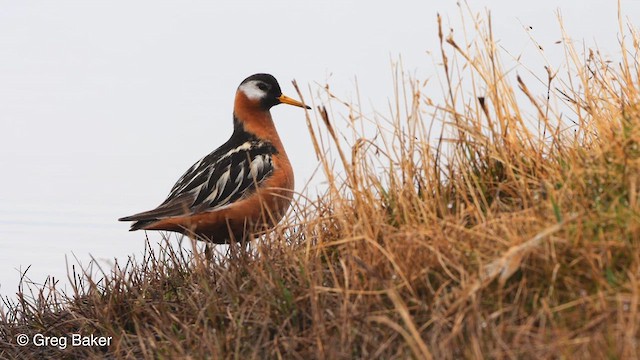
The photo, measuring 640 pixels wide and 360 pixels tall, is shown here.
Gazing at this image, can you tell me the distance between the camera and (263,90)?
8.88m

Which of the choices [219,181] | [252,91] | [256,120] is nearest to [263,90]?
[252,91]

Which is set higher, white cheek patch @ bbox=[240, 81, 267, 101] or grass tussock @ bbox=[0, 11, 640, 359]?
white cheek patch @ bbox=[240, 81, 267, 101]

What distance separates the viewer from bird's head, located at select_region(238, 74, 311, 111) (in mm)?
8836

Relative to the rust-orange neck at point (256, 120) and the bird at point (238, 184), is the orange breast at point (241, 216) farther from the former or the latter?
the rust-orange neck at point (256, 120)

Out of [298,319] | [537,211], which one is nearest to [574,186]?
[537,211]

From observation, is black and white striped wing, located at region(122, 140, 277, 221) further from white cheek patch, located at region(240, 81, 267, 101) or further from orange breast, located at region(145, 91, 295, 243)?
white cheek patch, located at region(240, 81, 267, 101)

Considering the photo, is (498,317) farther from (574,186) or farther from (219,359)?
(219,359)

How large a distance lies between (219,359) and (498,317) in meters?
1.54

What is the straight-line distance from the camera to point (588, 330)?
433 centimetres

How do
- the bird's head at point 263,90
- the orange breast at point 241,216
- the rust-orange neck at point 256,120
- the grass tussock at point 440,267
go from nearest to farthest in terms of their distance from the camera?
1. the grass tussock at point 440,267
2. the orange breast at point 241,216
3. the rust-orange neck at point 256,120
4. the bird's head at point 263,90

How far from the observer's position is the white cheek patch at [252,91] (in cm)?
884

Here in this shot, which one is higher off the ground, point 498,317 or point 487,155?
point 487,155

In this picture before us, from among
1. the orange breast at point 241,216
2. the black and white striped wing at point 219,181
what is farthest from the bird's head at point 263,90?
the orange breast at point 241,216

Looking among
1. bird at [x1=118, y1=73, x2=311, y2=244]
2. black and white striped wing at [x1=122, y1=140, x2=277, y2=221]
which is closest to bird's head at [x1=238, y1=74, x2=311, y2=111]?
bird at [x1=118, y1=73, x2=311, y2=244]
